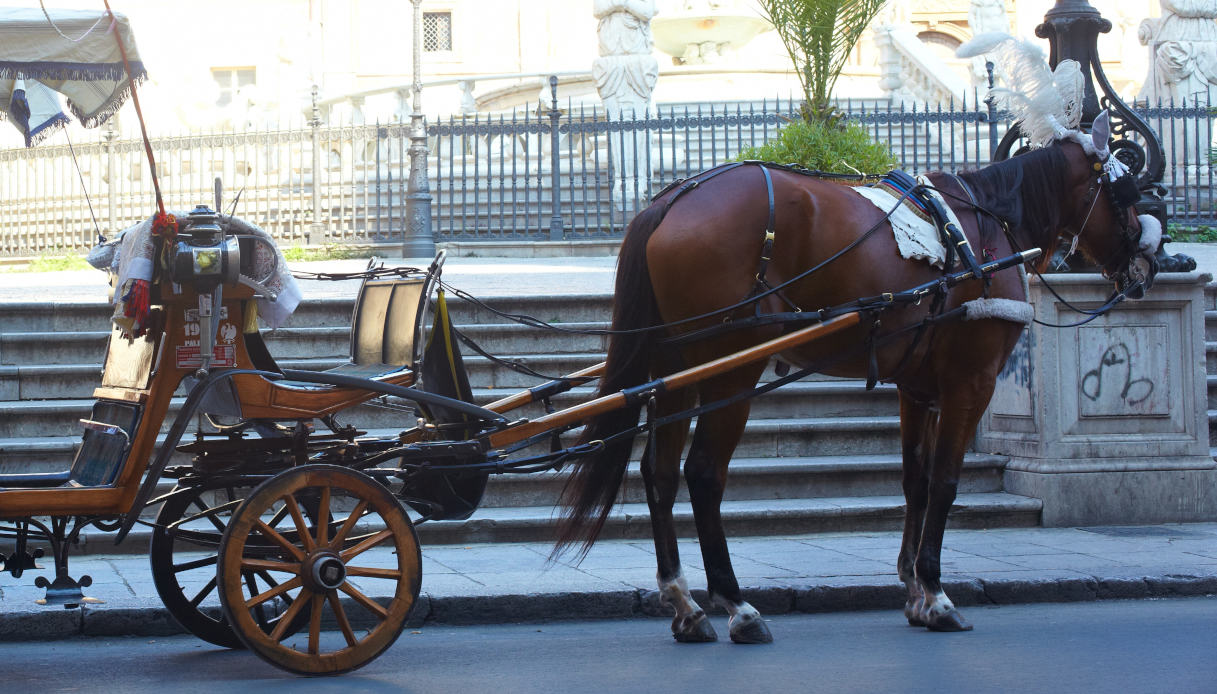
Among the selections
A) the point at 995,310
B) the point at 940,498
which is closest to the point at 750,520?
the point at 940,498

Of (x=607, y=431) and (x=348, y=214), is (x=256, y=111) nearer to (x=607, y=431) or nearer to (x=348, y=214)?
(x=348, y=214)

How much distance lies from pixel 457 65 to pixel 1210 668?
33610mm

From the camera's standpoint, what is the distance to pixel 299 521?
181 inches

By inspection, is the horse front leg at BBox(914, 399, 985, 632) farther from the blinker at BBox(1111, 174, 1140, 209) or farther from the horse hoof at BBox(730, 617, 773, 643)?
the blinker at BBox(1111, 174, 1140, 209)

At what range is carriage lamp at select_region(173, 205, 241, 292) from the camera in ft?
Result: 15.0

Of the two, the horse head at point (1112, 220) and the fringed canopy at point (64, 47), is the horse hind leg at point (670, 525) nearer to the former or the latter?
the horse head at point (1112, 220)

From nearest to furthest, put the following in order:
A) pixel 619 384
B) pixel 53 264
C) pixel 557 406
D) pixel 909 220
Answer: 1. pixel 619 384
2. pixel 909 220
3. pixel 557 406
4. pixel 53 264

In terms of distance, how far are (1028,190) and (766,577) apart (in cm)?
215

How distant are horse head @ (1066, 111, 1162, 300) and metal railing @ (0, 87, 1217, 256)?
25.0ft

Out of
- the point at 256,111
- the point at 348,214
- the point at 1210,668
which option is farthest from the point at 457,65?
the point at 1210,668

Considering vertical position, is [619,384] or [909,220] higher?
[909,220]

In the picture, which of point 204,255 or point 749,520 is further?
point 749,520

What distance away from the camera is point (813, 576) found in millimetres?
6297

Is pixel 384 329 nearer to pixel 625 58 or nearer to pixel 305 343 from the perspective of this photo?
pixel 305 343
